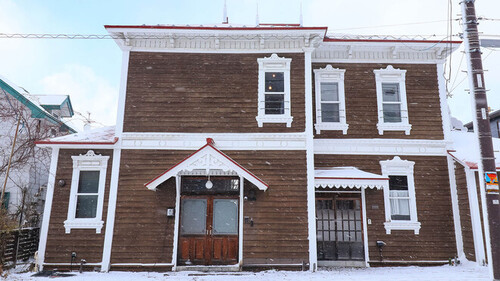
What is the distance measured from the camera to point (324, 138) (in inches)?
440

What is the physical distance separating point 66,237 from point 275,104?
727 centimetres

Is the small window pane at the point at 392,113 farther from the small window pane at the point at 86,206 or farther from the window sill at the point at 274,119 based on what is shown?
the small window pane at the point at 86,206

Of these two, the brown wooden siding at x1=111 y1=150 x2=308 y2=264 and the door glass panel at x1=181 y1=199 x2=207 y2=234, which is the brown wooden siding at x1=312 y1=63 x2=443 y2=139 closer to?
the brown wooden siding at x1=111 y1=150 x2=308 y2=264

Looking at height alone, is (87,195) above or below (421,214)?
above

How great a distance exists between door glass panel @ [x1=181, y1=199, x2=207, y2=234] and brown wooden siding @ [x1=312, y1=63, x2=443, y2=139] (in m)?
4.33

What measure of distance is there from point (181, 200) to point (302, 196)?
11.7 feet

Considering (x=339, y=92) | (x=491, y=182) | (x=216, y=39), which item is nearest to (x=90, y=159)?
(x=216, y=39)

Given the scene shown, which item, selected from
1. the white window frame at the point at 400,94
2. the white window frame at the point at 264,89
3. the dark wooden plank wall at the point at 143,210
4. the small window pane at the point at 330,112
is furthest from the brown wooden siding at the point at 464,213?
the dark wooden plank wall at the point at 143,210

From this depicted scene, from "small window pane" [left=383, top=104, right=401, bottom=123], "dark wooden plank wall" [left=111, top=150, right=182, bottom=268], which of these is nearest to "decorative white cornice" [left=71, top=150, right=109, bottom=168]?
"dark wooden plank wall" [left=111, top=150, right=182, bottom=268]

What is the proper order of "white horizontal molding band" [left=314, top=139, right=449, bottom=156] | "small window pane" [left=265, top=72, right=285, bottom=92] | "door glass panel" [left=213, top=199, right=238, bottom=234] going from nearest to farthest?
"door glass panel" [left=213, top=199, right=238, bottom=234]
"small window pane" [left=265, top=72, right=285, bottom=92]
"white horizontal molding band" [left=314, top=139, right=449, bottom=156]

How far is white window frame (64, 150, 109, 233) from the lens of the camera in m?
9.95

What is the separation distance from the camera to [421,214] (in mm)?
10750

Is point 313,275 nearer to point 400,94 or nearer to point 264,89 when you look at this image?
point 264,89

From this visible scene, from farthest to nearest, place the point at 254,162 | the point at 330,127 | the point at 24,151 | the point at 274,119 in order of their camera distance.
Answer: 1. the point at 24,151
2. the point at 330,127
3. the point at 274,119
4. the point at 254,162
